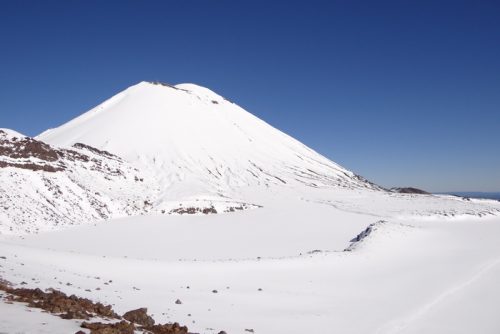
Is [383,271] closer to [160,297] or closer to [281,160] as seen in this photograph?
[160,297]

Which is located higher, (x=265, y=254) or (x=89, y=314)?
(x=89, y=314)

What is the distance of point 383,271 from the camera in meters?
17.6

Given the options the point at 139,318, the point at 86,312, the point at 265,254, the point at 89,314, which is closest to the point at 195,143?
the point at 265,254

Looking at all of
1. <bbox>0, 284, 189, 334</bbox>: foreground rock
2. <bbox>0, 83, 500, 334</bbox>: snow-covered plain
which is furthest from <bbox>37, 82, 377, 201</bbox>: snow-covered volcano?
<bbox>0, 284, 189, 334</bbox>: foreground rock

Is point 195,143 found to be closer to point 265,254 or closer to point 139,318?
point 265,254

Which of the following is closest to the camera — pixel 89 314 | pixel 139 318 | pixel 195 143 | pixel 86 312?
pixel 89 314

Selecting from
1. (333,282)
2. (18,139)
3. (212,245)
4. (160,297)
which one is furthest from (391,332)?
(18,139)

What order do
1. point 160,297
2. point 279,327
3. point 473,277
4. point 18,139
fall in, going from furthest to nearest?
point 18,139, point 473,277, point 160,297, point 279,327

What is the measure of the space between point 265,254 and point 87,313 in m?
13.5

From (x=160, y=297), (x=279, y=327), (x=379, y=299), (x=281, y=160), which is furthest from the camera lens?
(x=281, y=160)

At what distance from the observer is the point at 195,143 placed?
51250 millimetres

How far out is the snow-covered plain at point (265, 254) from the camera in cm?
1155

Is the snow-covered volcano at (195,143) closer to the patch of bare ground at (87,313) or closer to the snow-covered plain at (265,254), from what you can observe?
the snow-covered plain at (265,254)

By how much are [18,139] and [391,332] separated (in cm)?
3002
